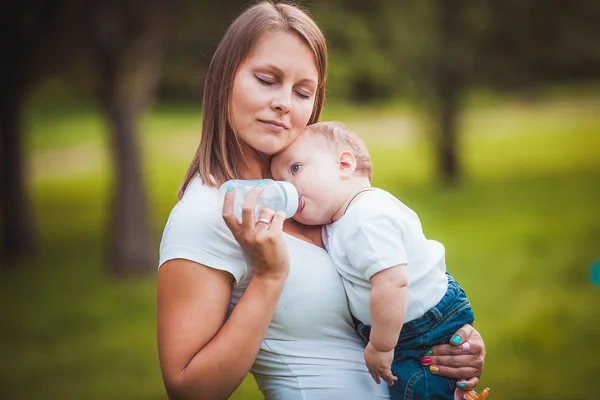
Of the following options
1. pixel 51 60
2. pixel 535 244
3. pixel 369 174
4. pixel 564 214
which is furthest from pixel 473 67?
pixel 369 174

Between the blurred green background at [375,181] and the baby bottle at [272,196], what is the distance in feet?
6.10

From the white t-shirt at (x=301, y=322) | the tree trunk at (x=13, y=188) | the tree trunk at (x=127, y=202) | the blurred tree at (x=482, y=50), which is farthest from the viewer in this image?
the blurred tree at (x=482, y=50)

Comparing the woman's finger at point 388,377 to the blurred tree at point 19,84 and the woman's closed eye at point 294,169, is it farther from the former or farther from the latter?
the blurred tree at point 19,84

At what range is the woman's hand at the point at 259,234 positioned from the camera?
1.88 meters

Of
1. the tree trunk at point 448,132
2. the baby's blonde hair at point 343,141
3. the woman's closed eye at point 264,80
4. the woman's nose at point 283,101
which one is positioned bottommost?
the tree trunk at point 448,132

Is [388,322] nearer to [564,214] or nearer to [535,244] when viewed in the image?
[535,244]

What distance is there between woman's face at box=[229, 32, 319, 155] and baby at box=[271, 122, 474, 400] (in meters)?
0.11

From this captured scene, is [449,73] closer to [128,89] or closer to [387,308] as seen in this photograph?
[128,89]

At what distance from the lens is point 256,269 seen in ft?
6.41

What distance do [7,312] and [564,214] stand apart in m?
10.0

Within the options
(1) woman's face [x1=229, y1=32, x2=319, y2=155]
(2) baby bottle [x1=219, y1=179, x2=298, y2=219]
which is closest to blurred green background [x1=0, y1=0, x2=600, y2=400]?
(1) woman's face [x1=229, y1=32, x2=319, y2=155]

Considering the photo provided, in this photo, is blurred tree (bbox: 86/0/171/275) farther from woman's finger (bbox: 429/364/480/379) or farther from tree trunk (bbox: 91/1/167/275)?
woman's finger (bbox: 429/364/480/379)

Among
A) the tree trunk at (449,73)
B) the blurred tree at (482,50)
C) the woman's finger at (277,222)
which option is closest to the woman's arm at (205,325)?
the woman's finger at (277,222)

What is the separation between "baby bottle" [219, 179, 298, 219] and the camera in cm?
206
